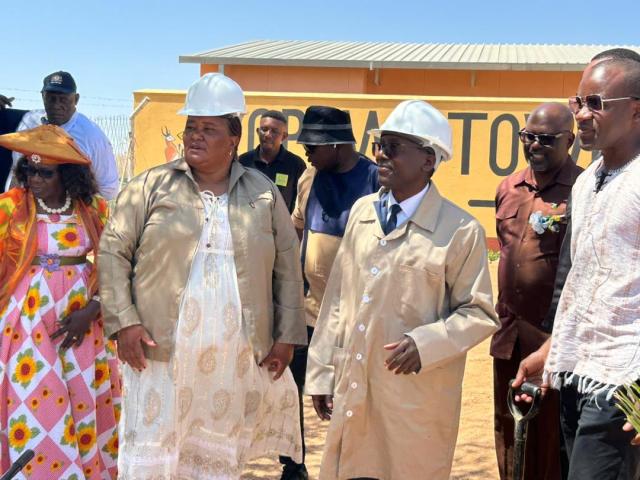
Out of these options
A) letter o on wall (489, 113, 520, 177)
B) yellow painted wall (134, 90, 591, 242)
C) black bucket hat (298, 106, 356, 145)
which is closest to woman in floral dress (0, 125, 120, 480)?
black bucket hat (298, 106, 356, 145)

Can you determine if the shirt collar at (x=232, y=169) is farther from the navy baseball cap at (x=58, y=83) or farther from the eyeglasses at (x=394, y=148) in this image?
the navy baseball cap at (x=58, y=83)

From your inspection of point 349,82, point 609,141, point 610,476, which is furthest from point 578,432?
point 349,82

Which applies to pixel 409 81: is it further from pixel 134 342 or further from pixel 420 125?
pixel 134 342

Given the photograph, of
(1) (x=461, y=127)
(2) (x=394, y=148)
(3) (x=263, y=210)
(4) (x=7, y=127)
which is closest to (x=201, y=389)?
(3) (x=263, y=210)

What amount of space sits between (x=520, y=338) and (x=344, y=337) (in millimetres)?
1332

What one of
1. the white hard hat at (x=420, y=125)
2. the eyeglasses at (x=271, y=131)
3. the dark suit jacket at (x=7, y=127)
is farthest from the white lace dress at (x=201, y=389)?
the eyeglasses at (x=271, y=131)

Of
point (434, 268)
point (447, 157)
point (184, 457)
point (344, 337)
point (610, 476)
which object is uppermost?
point (447, 157)

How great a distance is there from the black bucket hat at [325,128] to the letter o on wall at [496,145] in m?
10.3

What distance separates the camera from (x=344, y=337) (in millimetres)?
3918

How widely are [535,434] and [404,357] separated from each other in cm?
164

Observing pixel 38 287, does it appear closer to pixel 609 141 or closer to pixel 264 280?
pixel 264 280

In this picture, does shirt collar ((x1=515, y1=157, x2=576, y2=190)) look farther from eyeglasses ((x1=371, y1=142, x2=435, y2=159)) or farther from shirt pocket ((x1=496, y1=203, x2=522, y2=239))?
eyeglasses ((x1=371, y1=142, x2=435, y2=159))

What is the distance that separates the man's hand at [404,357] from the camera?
360 cm

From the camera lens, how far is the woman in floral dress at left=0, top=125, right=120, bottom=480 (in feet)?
15.5
